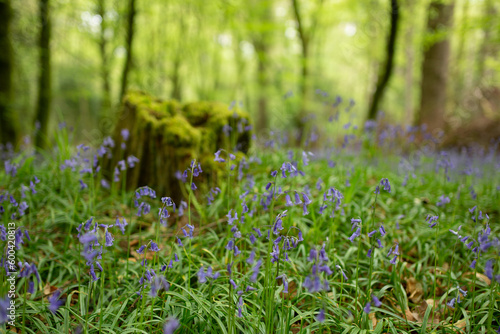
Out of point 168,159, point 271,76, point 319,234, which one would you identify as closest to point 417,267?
point 319,234

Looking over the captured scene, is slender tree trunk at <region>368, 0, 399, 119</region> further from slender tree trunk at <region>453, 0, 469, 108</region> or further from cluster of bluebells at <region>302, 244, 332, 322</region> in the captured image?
slender tree trunk at <region>453, 0, 469, 108</region>

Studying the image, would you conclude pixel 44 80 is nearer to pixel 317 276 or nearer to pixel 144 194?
pixel 144 194

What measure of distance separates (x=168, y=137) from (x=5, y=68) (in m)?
5.01

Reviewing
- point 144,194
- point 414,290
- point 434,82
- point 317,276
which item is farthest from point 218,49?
point 317,276

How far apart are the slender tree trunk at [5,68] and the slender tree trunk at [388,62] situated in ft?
25.0

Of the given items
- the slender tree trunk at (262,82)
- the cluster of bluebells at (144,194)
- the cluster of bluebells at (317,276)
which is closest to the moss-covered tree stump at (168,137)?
the cluster of bluebells at (144,194)

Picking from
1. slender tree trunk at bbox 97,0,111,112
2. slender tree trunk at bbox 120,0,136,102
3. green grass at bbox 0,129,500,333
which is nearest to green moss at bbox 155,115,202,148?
green grass at bbox 0,129,500,333

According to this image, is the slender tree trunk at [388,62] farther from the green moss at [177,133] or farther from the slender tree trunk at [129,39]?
the slender tree trunk at [129,39]

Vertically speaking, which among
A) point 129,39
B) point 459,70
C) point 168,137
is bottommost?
point 168,137

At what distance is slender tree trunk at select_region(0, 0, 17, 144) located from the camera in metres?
6.03

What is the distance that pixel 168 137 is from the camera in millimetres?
3594

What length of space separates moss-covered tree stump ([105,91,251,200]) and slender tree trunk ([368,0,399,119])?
390cm

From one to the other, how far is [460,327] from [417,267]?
2.13ft

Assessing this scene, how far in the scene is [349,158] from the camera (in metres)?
5.06
